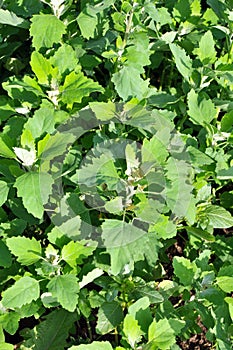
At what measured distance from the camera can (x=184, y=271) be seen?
1917 millimetres

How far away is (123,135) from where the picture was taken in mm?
2043

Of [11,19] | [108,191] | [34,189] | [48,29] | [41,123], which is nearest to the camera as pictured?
[34,189]

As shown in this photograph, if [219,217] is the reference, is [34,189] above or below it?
above

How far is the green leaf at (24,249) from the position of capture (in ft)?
5.70

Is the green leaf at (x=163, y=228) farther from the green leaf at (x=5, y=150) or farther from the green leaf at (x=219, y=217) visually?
the green leaf at (x=5, y=150)

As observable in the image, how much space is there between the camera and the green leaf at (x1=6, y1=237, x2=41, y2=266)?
5.70 feet

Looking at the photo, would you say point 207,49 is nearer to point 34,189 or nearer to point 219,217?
point 219,217

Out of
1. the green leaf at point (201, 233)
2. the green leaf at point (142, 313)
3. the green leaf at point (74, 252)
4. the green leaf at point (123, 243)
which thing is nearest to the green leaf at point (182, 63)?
the green leaf at point (201, 233)

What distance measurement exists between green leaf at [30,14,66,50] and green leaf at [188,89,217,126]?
0.53m

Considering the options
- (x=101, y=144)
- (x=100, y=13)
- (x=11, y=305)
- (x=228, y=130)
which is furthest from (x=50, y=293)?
(x=100, y=13)

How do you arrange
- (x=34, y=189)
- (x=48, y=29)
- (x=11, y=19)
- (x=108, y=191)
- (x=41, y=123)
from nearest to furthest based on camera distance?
1. (x=34, y=189)
2. (x=41, y=123)
3. (x=108, y=191)
4. (x=48, y=29)
5. (x=11, y=19)

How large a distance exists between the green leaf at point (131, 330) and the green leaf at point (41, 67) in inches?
32.9

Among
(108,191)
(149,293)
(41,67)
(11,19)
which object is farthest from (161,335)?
(11,19)

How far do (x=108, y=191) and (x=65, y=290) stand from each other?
0.37 m
